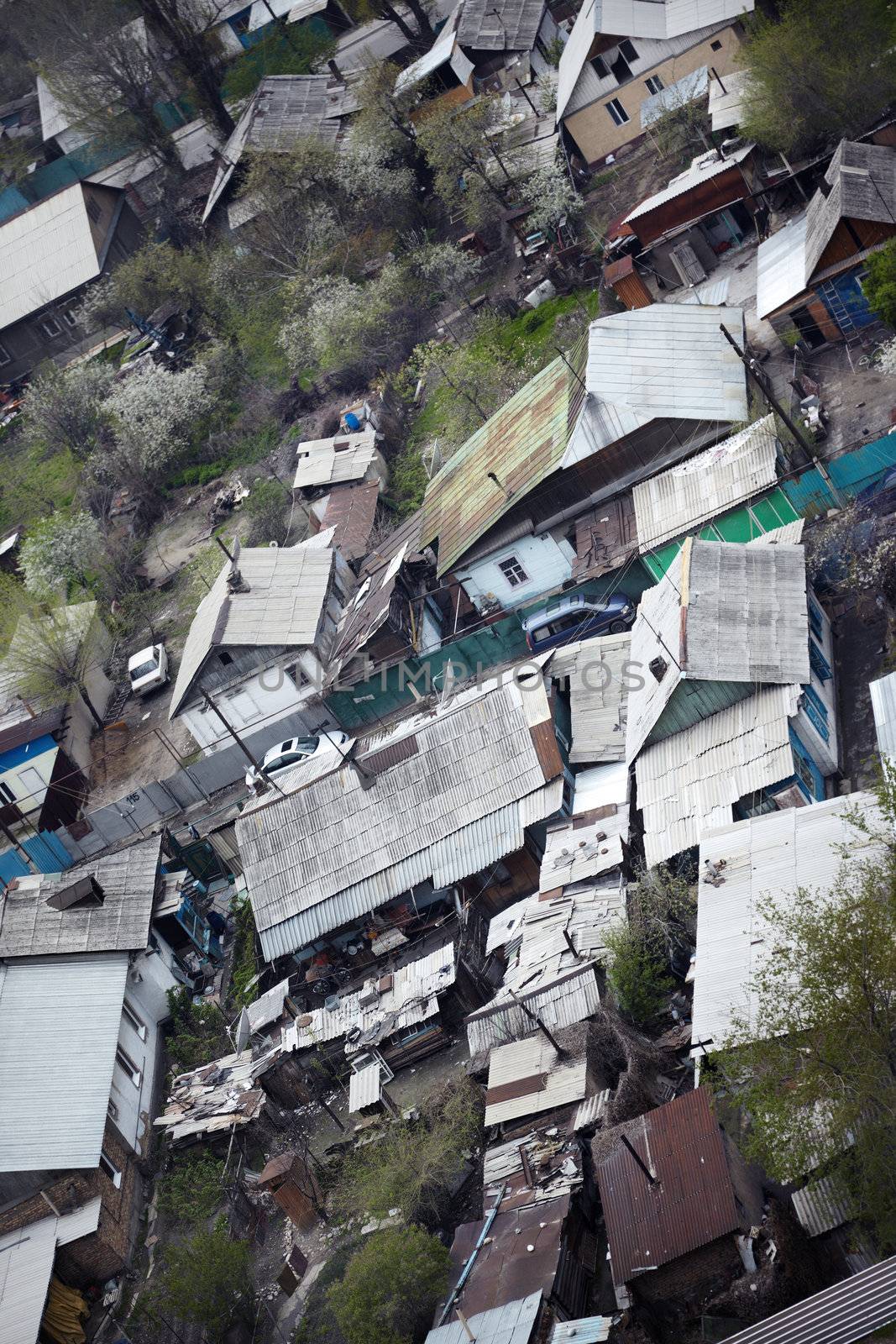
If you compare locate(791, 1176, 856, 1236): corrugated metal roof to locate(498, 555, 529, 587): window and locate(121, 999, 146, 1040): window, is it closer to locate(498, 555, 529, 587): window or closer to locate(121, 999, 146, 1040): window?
locate(121, 999, 146, 1040): window

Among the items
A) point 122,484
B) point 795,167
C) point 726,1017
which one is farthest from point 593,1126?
point 122,484

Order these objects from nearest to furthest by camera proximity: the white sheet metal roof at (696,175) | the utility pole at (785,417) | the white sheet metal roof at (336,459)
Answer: the utility pole at (785,417), the white sheet metal roof at (696,175), the white sheet metal roof at (336,459)

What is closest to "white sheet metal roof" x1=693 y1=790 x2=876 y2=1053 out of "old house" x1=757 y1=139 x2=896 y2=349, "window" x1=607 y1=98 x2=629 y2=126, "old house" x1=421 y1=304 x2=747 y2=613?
"old house" x1=421 y1=304 x2=747 y2=613

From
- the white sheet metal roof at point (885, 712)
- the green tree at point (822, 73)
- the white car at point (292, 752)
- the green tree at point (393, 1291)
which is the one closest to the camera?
the green tree at point (393, 1291)

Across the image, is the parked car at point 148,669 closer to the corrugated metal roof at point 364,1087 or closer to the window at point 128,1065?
the window at point 128,1065

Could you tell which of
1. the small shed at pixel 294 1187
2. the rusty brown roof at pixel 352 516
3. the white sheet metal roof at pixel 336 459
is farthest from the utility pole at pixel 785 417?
the small shed at pixel 294 1187
